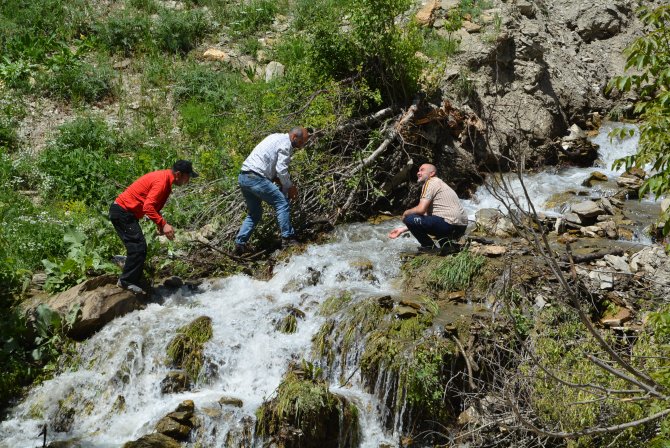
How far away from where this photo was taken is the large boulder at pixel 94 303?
25.6 feet

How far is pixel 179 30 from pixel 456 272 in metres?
9.82

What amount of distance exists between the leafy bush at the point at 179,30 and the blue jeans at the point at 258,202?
7114mm

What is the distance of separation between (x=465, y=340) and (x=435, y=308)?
0.67 metres

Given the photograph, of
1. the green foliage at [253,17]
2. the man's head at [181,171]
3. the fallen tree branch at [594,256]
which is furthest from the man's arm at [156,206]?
the green foliage at [253,17]

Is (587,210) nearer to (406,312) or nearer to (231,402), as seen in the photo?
(406,312)

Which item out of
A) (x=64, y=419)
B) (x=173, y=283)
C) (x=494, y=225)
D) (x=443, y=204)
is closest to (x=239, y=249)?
(x=173, y=283)

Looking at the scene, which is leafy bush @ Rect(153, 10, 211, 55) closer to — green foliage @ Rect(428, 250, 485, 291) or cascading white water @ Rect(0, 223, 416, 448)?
cascading white water @ Rect(0, 223, 416, 448)

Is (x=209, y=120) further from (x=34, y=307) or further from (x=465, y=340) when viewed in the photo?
(x=465, y=340)

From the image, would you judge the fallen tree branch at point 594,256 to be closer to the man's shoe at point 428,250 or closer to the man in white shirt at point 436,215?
the man in white shirt at point 436,215

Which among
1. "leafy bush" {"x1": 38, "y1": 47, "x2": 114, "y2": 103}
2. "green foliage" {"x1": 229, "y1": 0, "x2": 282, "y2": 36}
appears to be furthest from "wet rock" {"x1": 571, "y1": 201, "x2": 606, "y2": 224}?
"leafy bush" {"x1": 38, "y1": 47, "x2": 114, "y2": 103}

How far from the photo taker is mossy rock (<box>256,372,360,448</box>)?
649cm

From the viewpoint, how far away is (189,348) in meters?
7.57

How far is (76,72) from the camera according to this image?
45.2ft

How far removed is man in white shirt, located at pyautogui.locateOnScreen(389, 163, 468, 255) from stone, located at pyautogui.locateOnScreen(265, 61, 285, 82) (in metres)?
5.85
